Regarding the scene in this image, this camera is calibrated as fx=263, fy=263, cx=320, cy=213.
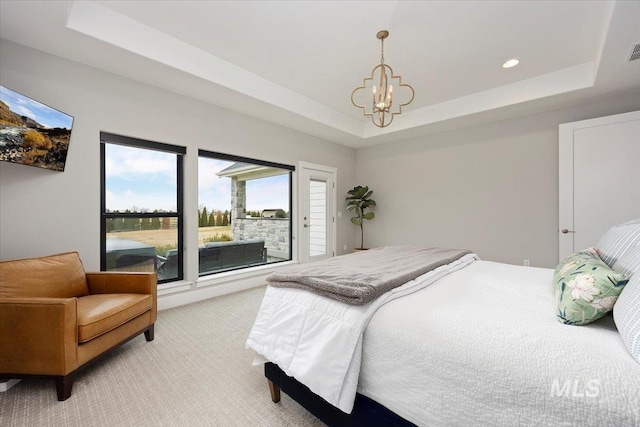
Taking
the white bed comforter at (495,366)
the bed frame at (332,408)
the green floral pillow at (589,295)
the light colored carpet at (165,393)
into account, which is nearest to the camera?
the white bed comforter at (495,366)

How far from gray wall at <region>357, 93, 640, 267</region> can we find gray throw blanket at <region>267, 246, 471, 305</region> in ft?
8.53

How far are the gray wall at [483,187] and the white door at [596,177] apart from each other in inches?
10.5

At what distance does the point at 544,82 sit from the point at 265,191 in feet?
13.6

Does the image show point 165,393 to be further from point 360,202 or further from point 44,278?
point 360,202

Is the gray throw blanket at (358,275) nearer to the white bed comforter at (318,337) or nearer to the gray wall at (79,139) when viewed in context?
the white bed comforter at (318,337)

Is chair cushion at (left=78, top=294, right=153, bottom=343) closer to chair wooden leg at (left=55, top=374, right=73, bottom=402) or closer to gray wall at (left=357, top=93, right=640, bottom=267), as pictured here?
chair wooden leg at (left=55, top=374, right=73, bottom=402)

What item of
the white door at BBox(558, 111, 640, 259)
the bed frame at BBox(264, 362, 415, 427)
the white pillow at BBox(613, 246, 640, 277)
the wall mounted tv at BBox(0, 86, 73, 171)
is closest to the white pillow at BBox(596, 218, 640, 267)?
the white pillow at BBox(613, 246, 640, 277)

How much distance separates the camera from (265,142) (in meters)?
4.17

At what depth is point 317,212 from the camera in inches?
203

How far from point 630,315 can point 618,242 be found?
822 mm

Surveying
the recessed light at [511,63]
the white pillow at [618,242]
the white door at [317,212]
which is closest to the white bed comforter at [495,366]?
the white pillow at [618,242]

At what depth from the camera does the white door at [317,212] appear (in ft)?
15.6

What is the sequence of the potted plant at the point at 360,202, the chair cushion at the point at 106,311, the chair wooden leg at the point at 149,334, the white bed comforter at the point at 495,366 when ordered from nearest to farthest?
the white bed comforter at the point at 495,366
the chair cushion at the point at 106,311
the chair wooden leg at the point at 149,334
the potted plant at the point at 360,202

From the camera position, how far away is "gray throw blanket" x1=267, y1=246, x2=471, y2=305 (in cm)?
127
